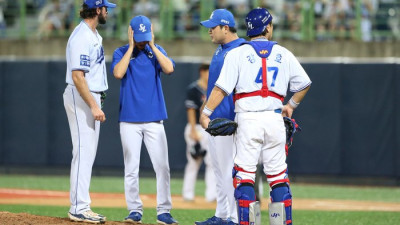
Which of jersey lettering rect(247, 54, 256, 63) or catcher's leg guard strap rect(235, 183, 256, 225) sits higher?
jersey lettering rect(247, 54, 256, 63)

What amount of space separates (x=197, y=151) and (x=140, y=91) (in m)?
4.64

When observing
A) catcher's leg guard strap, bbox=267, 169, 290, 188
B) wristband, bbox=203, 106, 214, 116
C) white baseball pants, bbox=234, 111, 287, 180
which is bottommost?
catcher's leg guard strap, bbox=267, 169, 290, 188

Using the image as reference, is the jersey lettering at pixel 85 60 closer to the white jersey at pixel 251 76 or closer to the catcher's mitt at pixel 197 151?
the white jersey at pixel 251 76

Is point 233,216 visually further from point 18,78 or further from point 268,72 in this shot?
point 18,78

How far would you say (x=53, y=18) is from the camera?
21250mm

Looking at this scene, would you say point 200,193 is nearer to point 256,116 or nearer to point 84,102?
point 84,102

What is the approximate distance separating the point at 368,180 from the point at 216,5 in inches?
237

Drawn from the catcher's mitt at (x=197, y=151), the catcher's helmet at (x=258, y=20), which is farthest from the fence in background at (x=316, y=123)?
the catcher's helmet at (x=258, y=20)

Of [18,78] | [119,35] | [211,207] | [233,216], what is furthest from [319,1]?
[233,216]

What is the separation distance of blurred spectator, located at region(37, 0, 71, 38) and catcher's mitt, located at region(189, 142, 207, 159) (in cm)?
852

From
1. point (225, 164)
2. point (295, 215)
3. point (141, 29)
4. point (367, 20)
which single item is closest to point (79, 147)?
point (141, 29)

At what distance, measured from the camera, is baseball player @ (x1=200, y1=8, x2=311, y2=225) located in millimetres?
7703

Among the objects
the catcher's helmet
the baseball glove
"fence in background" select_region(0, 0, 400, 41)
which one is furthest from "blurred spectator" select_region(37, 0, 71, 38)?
the baseball glove

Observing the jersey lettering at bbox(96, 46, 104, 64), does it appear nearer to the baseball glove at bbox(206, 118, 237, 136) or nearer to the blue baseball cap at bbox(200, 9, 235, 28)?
the blue baseball cap at bbox(200, 9, 235, 28)
